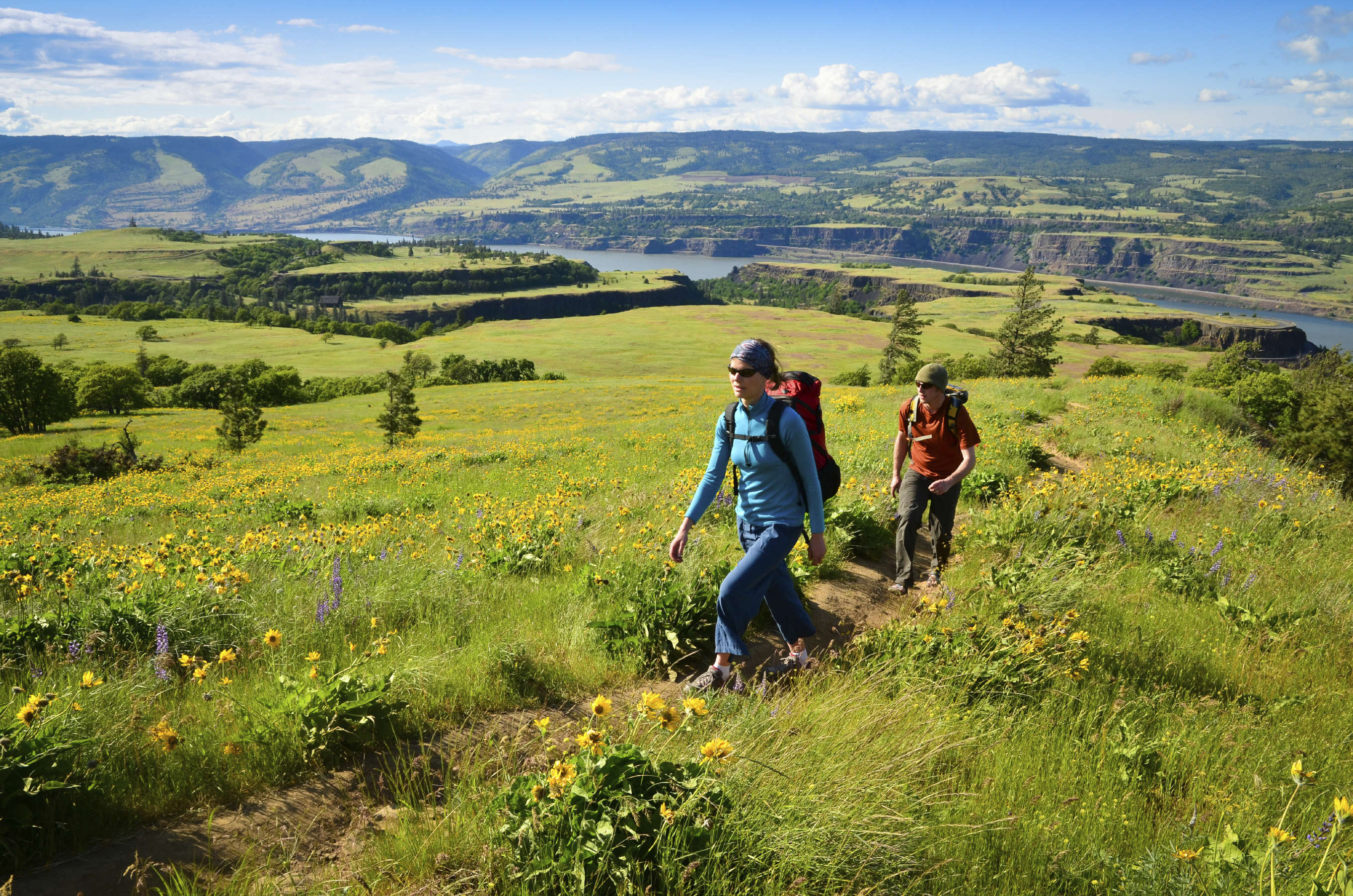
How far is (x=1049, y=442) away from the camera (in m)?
14.2

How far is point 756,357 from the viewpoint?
4.77 metres

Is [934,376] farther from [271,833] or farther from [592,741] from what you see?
[271,833]

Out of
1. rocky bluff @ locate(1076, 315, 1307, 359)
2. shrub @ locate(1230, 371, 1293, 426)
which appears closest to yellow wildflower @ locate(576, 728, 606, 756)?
shrub @ locate(1230, 371, 1293, 426)

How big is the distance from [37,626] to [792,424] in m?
5.26

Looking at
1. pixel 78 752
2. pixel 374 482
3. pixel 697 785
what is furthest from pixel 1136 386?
pixel 78 752

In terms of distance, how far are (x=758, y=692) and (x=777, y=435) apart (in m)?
1.72

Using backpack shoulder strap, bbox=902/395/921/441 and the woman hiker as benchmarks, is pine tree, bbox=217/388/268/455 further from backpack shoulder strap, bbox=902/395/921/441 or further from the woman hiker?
the woman hiker

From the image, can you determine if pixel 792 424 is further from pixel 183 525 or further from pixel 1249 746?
pixel 183 525

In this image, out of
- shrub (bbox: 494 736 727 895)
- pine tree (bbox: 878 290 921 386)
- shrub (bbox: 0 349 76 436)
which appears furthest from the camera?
pine tree (bbox: 878 290 921 386)

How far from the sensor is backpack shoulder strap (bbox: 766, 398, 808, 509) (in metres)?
4.77

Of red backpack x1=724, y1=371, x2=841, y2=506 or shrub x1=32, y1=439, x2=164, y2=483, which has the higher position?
red backpack x1=724, y1=371, x2=841, y2=506

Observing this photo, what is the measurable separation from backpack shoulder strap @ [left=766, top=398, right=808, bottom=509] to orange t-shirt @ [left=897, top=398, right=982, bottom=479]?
8.39 feet

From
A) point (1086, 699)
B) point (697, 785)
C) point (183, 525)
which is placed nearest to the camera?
point (697, 785)

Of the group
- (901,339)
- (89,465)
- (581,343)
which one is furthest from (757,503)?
(581,343)
